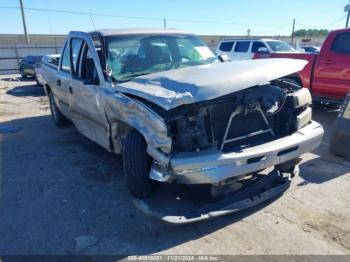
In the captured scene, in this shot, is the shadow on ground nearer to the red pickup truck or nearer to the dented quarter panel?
the red pickup truck

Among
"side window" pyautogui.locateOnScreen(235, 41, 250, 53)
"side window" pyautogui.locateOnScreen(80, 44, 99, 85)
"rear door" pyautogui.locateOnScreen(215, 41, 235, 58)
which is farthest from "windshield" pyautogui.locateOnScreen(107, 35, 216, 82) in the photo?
"rear door" pyautogui.locateOnScreen(215, 41, 235, 58)

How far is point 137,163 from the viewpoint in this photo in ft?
11.4

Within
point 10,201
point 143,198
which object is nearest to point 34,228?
point 10,201

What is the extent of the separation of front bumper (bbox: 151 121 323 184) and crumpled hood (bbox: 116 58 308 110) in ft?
1.70

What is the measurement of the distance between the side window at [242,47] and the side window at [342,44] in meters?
7.10

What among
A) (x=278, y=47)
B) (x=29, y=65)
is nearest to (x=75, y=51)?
(x=278, y=47)

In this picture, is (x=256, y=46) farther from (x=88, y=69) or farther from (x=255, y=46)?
(x=88, y=69)

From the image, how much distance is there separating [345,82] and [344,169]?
2.93m

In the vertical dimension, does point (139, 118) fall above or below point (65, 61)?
below

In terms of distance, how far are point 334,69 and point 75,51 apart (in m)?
5.29

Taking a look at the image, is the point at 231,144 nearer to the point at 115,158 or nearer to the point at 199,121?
the point at 199,121

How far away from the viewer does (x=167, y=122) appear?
3.07 meters

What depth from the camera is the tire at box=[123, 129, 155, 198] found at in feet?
11.4

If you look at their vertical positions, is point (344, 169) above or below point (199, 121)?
below
